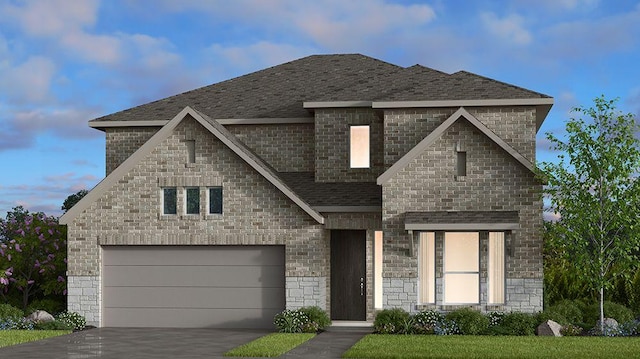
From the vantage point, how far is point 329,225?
26844mm

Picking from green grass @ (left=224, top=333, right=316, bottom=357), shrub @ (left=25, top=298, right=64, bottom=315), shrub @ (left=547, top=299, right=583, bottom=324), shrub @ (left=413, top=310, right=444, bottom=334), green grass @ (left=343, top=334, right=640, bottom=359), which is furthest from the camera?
shrub @ (left=25, top=298, right=64, bottom=315)

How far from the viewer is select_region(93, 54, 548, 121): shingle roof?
2816 centimetres

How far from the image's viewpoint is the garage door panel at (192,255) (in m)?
26.7

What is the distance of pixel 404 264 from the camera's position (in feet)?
85.1

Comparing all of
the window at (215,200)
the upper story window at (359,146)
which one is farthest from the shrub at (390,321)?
the upper story window at (359,146)

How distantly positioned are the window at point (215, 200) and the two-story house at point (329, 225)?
1.6 inches

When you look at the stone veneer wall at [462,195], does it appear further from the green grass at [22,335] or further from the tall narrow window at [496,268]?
the green grass at [22,335]

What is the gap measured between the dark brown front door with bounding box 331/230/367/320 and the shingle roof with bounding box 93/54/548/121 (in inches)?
171

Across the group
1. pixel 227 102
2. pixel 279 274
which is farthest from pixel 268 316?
pixel 227 102

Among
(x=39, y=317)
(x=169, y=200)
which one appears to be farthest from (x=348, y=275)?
(x=39, y=317)

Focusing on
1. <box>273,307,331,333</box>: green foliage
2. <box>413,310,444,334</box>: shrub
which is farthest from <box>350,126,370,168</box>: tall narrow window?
<box>413,310,444,334</box>: shrub

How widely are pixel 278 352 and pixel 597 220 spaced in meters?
10.1

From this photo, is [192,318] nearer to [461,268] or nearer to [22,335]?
[22,335]

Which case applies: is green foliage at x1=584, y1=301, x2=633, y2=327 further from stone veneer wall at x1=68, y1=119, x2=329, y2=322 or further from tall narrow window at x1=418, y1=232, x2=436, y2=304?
stone veneer wall at x1=68, y1=119, x2=329, y2=322
